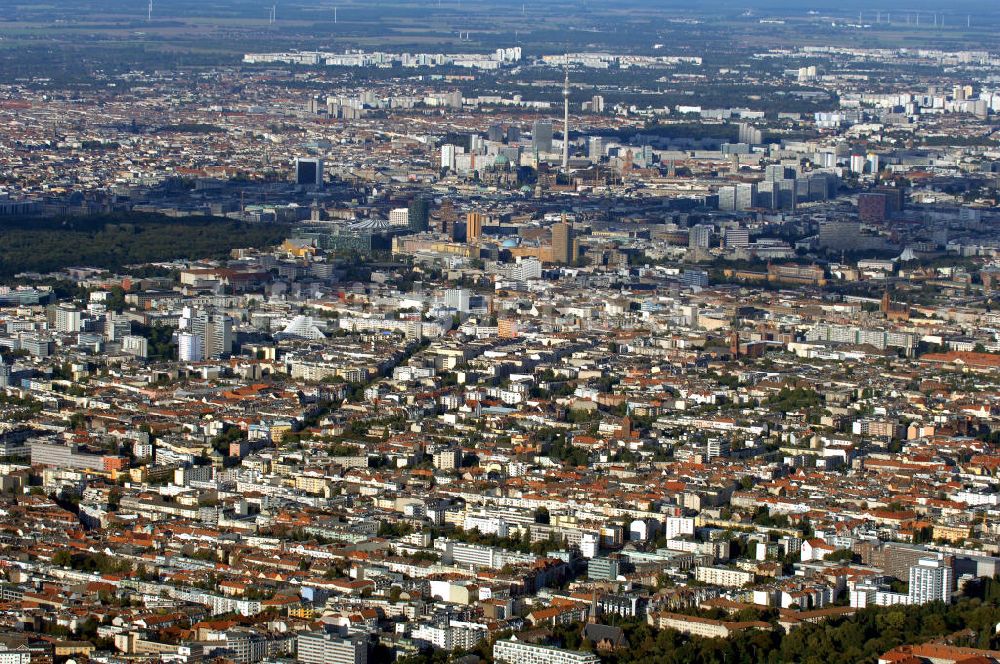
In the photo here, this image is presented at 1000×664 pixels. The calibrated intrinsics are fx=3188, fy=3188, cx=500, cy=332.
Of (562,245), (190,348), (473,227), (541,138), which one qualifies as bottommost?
(541,138)

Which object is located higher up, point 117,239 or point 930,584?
point 930,584

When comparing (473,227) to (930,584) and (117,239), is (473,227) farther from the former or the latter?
(930,584)

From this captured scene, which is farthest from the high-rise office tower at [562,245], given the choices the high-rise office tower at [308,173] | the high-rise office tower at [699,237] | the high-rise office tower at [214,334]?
the high-rise office tower at [308,173]

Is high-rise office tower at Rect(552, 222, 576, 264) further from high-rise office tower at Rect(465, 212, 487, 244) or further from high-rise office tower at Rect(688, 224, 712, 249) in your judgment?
high-rise office tower at Rect(688, 224, 712, 249)

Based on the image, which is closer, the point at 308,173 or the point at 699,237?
the point at 699,237

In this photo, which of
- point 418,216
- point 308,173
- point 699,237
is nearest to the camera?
point 699,237

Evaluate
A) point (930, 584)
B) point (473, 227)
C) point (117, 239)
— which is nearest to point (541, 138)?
point (473, 227)

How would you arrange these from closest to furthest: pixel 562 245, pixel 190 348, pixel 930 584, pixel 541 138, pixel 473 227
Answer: pixel 930 584
pixel 190 348
pixel 562 245
pixel 473 227
pixel 541 138
